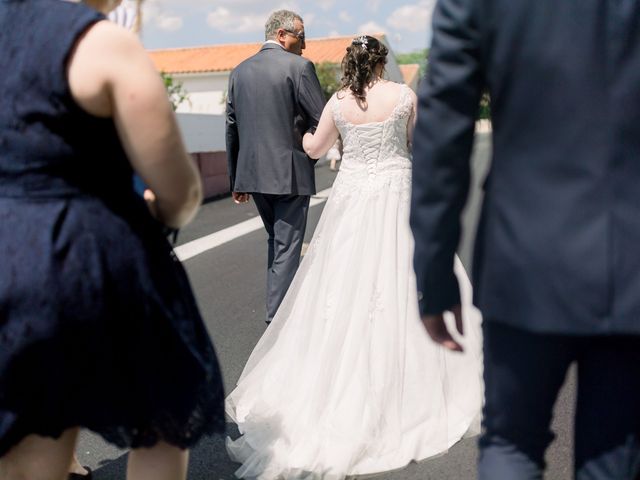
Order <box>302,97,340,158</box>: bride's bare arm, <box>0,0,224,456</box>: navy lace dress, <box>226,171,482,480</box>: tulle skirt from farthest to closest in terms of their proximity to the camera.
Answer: <box>302,97,340,158</box>: bride's bare arm
<box>226,171,482,480</box>: tulle skirt
<box>0,0,224,456</box>: navy lace dress

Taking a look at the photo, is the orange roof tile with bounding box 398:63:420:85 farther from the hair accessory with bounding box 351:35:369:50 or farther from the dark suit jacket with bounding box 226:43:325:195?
the hair accessory with bounding box 351:35:369:50

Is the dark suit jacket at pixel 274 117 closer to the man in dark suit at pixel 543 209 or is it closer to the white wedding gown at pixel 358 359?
the white wedding gown at pixel 358 359

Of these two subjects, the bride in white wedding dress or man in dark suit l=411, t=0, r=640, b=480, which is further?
the bride in white wedding dress

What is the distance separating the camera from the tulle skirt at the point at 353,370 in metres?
3.01

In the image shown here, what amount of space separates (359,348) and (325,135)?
106 centimetres

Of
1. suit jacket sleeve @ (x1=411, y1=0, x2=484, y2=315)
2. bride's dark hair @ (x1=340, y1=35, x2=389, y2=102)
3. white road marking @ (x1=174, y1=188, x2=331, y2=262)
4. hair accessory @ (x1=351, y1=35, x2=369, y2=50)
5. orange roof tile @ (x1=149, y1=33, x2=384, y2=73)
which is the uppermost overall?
suit jacket sleeve @ (x1=411, y1=0, x2=484, y2=315)

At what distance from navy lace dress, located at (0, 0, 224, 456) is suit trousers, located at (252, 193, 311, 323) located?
8.33ft

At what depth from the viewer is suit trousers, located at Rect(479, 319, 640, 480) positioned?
1.49 meters

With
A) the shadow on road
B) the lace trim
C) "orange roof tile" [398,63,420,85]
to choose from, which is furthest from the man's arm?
"orange roof tile" [398,63,420,85]

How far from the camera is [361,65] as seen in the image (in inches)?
134

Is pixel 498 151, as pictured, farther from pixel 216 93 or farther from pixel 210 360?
pixel 216 93

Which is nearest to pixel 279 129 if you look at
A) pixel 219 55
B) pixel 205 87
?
pixel 205 87

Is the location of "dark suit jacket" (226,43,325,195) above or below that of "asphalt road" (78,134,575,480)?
above

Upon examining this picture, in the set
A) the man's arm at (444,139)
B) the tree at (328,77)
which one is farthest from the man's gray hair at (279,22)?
the tree at (328,77)
